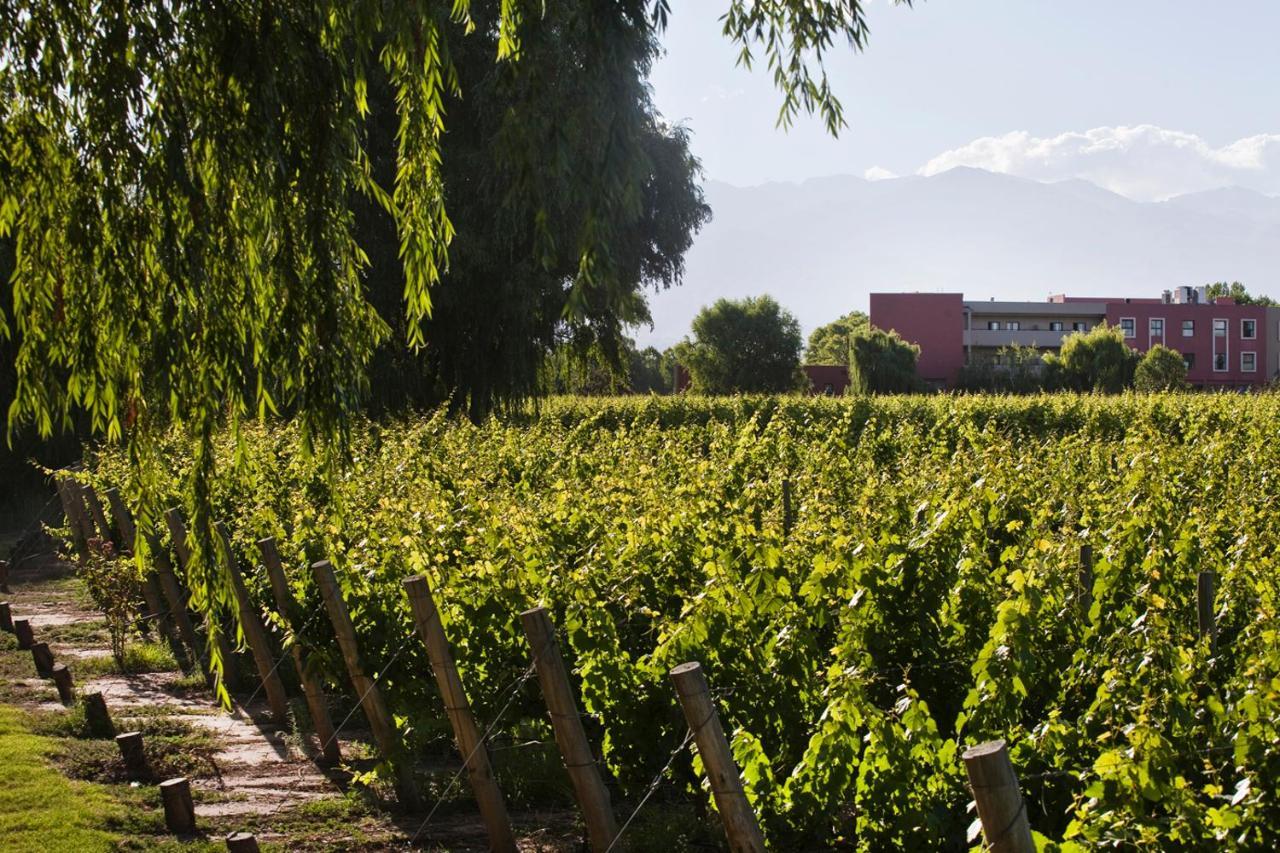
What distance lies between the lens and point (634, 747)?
5965 mm

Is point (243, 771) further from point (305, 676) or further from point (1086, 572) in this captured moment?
point (1086, 572)

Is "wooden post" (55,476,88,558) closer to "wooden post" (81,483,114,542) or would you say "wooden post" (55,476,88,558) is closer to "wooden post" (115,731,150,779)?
"wooden post" (81,483,114,542)

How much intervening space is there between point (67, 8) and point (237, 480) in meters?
8.36

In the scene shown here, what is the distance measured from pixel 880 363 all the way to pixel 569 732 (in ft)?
215

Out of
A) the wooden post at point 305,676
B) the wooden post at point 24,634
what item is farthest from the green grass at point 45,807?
the wooden post at point 24,634

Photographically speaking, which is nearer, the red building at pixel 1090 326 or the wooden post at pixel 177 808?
the wooden post at pixel 177 808

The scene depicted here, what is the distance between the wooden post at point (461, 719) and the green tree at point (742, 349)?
64649 mm

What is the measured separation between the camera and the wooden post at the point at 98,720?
27.2 feet

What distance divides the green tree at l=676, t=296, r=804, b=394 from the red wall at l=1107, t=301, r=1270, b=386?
30.3m

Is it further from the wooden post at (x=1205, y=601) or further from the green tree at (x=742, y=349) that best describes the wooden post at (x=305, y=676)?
the green tree at (x=742, y=349)

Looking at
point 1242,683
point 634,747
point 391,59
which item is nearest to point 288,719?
point 634,747

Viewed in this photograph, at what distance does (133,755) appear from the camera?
727 centimetres

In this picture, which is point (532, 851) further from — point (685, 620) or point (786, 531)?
point (786, 531)

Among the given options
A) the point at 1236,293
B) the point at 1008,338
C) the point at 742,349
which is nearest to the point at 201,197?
the point at 742,349
